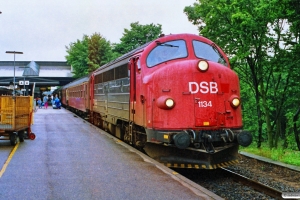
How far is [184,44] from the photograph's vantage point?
10.4 metres

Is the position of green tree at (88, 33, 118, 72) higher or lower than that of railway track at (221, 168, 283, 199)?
higher

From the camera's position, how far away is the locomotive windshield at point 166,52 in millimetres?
10250

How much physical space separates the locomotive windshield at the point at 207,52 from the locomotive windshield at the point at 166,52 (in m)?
0.37

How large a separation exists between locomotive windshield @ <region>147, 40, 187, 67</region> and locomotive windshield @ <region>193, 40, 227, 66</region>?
37 centimetres

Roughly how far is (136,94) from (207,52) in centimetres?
230

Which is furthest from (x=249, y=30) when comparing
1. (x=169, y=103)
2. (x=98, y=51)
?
(x=98, y=51)

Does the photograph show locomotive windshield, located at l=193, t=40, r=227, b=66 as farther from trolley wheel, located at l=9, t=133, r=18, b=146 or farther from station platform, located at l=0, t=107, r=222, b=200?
trolley wheel, located at l=9, t=133, r=18, b=146

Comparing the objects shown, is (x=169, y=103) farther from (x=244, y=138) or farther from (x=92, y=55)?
(x=92, y=55)

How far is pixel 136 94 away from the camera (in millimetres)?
11008

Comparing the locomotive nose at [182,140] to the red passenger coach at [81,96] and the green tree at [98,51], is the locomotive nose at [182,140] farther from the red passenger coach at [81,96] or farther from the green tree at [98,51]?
the green tree at [98,51]

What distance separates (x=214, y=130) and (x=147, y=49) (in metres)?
2.92

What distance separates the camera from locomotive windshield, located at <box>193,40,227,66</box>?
10.4 metres

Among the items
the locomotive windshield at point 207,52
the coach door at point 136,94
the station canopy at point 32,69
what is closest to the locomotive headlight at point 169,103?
the coach door at point 136,94

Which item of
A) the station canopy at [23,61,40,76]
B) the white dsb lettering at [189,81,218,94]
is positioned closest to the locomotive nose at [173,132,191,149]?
the white dsb lettering at [189,81,218,94]
